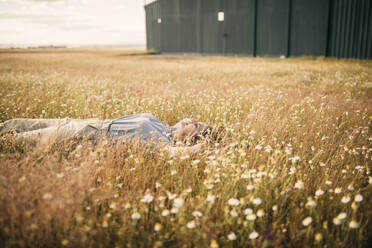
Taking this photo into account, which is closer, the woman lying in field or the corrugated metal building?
the woman lying in field

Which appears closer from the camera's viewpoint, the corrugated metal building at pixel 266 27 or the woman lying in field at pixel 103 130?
the woman lying in field at pixel 103 130

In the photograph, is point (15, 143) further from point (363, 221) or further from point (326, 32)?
point (326, 32)

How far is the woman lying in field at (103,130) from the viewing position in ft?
10.5

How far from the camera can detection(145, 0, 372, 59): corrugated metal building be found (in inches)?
602

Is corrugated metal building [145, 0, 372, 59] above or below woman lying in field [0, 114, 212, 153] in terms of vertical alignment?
above

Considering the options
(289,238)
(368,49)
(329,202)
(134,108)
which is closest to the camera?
(289,238)

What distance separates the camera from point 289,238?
1903 millimetres

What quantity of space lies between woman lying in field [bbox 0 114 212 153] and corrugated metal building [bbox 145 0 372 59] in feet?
53.8

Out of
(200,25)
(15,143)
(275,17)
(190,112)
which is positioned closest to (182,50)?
(200,25)

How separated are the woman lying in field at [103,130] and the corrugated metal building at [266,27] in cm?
1639

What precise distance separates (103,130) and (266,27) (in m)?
20.2

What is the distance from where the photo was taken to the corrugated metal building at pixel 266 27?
602 inches

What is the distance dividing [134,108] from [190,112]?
4.06 feet

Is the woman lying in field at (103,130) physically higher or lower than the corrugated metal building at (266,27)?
lower
